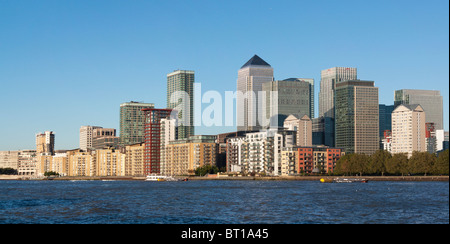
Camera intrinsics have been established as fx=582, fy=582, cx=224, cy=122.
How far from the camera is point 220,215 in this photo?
5691cm

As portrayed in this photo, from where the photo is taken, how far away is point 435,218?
2120 inches

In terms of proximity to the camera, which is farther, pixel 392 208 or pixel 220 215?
pixel 392 208

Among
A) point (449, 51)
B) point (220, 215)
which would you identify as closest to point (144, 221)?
point (220, 215)
